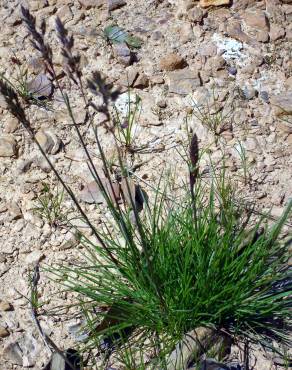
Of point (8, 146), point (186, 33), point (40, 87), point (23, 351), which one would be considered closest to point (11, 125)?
point (8, 146)

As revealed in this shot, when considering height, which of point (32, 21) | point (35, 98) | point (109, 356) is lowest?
point (109, 356)

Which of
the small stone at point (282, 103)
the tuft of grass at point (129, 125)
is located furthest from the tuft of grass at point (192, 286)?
the small stone at point (282, 103)

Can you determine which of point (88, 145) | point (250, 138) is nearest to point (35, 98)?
point (88, 145)

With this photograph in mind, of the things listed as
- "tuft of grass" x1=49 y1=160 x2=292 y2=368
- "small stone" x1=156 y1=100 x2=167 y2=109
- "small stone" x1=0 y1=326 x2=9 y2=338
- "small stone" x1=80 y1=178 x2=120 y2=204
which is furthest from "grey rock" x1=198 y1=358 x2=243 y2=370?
"small stone" x1=156 y1=100 x2=167 y2=109

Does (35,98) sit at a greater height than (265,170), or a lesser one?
greater

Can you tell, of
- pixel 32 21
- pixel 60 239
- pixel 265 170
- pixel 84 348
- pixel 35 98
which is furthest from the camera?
pixel 35 98

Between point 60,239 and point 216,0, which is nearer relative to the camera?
point 60,239

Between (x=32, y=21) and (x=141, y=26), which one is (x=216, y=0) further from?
(x=32, y=21)

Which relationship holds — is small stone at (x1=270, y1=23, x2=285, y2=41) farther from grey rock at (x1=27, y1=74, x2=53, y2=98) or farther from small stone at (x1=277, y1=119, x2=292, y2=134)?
grey rock at (x1=27, y1=74, x2=53, y2=98)

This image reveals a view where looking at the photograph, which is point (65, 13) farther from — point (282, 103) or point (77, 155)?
point (282, 103)
